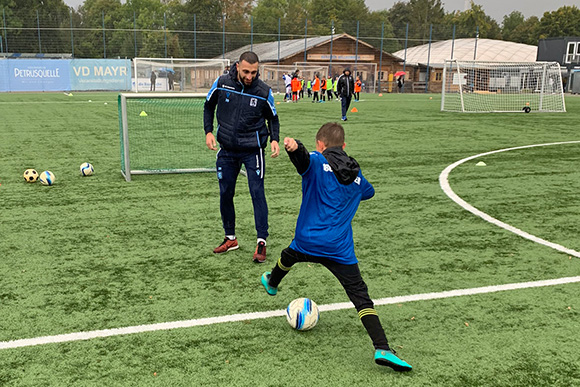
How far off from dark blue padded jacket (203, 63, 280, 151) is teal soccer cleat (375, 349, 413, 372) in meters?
2.66

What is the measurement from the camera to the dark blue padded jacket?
538 centimetres

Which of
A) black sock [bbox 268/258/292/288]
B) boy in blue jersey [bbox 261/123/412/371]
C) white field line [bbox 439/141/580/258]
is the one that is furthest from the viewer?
white field line [bbox 439/141/580/258]

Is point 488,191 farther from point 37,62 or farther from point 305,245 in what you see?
point 37,62

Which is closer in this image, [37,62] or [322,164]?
[322,164]

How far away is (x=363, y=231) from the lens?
21.2 ft

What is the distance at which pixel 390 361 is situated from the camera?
3.43 meters

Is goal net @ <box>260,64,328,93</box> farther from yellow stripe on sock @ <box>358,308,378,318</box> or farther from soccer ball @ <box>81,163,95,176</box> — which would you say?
yellow stripe on sock @ <box>358,308,378,318</box>

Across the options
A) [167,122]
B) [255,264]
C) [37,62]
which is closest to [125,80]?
[37,62]

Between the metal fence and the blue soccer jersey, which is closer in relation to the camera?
the blue soccer jersey

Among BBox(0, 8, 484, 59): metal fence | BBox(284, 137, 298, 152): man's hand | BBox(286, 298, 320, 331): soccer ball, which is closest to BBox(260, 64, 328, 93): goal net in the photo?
BBox(0, 8, 484, 59): metal fence

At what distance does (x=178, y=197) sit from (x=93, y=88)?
33.7 metres

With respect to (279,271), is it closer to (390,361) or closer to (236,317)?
(236,317)

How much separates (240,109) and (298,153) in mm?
2150

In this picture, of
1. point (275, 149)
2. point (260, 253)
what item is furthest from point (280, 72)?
point (275, 149)
